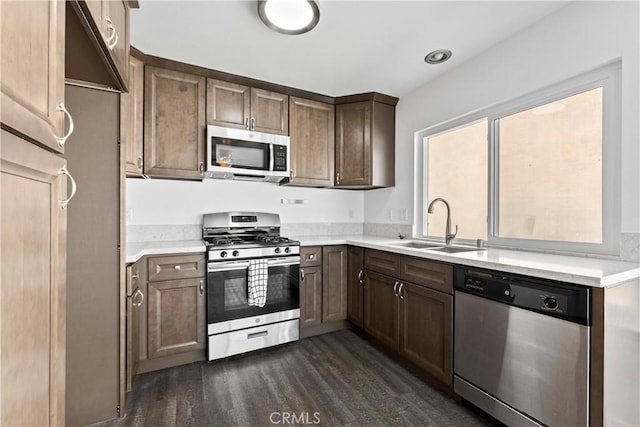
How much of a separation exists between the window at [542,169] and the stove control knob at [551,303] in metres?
0.64

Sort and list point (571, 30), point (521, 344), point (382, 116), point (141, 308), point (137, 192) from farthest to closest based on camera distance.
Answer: point (382, 116), point (137, 192), point (141, 308), point (571, 30), point (521, 344)

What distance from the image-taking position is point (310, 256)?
277cm

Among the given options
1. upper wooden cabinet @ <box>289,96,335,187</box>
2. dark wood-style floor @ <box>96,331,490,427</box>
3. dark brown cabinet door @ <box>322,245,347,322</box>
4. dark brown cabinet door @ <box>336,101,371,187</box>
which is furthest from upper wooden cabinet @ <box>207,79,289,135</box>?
dark wood-style floor @ <box>96,331,490,427</box>

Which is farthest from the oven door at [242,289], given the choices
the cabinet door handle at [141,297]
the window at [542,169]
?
the window at [542,169]

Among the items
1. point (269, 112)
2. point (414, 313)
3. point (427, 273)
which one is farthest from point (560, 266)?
point (269, 112)

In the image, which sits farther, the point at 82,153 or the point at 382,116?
the point at 382,116

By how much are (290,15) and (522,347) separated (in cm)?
223

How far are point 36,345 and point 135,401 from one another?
1.54 metres

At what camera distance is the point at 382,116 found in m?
3.15

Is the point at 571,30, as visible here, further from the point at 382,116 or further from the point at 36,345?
the point at 36,345

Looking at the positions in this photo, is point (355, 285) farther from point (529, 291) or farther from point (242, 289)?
point (529, 291)

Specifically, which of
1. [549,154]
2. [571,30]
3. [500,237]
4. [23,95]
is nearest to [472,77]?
[571,30]

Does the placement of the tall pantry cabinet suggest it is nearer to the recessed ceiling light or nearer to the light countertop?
the light countertop

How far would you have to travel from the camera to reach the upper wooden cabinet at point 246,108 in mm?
Answer: 2615
